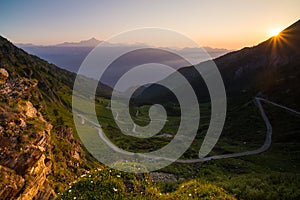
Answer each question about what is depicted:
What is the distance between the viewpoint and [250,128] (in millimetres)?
110500

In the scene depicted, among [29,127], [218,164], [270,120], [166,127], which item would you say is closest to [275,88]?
[270,120]

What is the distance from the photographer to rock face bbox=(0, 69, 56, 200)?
22734 millimetres

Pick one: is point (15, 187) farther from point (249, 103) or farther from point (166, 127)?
point (166, 127)

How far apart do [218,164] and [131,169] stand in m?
52.8

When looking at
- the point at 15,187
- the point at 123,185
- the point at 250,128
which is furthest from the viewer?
the point at 250,128

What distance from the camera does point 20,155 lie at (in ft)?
81.3

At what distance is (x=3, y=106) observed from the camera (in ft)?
95.1

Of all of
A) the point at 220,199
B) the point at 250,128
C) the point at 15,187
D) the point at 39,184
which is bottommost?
the point at 250,128

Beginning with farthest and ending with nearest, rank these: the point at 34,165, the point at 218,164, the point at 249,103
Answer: the point at 249,103
the point at 218,164
the point at 34,165

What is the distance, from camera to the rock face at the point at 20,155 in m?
22.7

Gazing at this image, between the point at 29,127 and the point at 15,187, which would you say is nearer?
the point at 15,187

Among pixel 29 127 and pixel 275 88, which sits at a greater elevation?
pixel 29 127

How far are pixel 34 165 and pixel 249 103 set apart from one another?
135 metres

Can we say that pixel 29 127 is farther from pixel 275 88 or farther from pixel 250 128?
pixel 275 88
